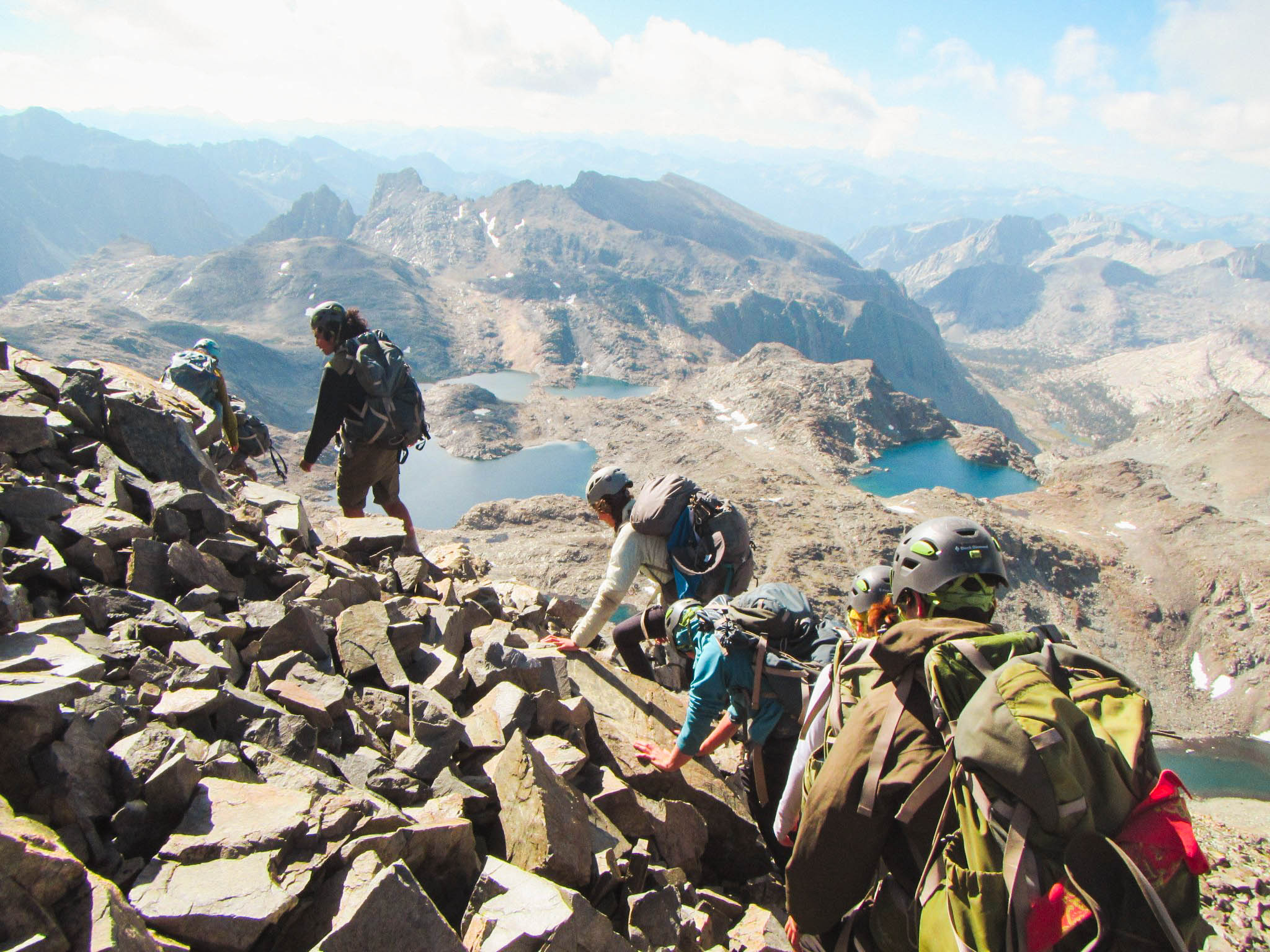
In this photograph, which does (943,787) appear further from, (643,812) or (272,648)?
(272,648)

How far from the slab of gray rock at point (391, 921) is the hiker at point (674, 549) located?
3563 mm

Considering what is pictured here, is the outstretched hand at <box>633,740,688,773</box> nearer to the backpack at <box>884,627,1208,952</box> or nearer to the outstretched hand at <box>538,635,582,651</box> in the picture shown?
the outstretched hand at <box>538,635,582,651</box>

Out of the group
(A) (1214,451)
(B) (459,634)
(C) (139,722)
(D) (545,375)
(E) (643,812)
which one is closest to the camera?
(C) (139,722)

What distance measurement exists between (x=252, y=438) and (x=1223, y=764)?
225 ft

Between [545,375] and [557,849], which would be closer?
[557,849]

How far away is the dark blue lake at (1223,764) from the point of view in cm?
4725

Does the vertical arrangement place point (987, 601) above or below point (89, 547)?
above

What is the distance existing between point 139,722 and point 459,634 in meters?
3.62

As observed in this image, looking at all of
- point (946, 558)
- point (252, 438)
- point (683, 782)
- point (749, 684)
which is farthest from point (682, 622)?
point (252, 438)

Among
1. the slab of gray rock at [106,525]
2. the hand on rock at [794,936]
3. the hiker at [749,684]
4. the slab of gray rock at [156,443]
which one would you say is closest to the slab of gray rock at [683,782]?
the hiker at [749,684]

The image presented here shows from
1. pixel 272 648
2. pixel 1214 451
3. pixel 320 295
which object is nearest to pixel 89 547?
pixel 272 648

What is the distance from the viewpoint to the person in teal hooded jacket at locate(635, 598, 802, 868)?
5340 millimetres

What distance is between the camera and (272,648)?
228 inches

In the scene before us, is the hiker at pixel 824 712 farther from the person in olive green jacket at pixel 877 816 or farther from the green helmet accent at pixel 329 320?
the green helmet accent at pixel 329 320
